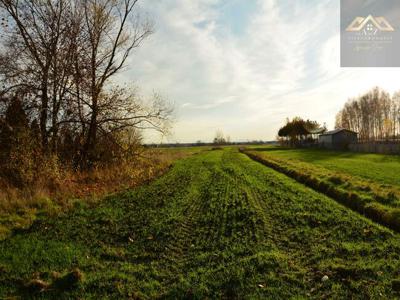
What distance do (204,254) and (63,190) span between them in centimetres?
970

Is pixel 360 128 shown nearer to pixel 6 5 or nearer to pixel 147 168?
pixel 147 168

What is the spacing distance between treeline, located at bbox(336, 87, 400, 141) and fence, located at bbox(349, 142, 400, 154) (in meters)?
34.9

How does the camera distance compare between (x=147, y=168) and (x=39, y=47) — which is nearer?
(x=39, y=47)

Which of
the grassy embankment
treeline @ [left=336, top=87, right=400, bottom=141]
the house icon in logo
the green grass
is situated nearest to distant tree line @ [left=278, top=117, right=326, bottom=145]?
treeline @ [left=336, top=87, right=400, bottom=141]

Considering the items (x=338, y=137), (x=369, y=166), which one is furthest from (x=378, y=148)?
(x=369, y=166)

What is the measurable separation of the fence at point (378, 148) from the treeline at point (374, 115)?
3490 centimetres

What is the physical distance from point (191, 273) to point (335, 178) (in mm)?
13371

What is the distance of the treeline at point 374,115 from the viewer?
278ft

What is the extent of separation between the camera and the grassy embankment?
997 centimetres

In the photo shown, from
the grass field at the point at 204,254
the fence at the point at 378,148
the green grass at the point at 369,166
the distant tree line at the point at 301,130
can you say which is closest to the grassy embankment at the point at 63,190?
the grass field at the point at 204,254

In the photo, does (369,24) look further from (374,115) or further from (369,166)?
(374,115)

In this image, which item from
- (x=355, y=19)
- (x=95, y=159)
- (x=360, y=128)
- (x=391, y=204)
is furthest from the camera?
(x=360, y=128)

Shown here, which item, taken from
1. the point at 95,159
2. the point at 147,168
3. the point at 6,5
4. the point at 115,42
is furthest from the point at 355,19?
the point at 6,5

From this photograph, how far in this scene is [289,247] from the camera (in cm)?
722
